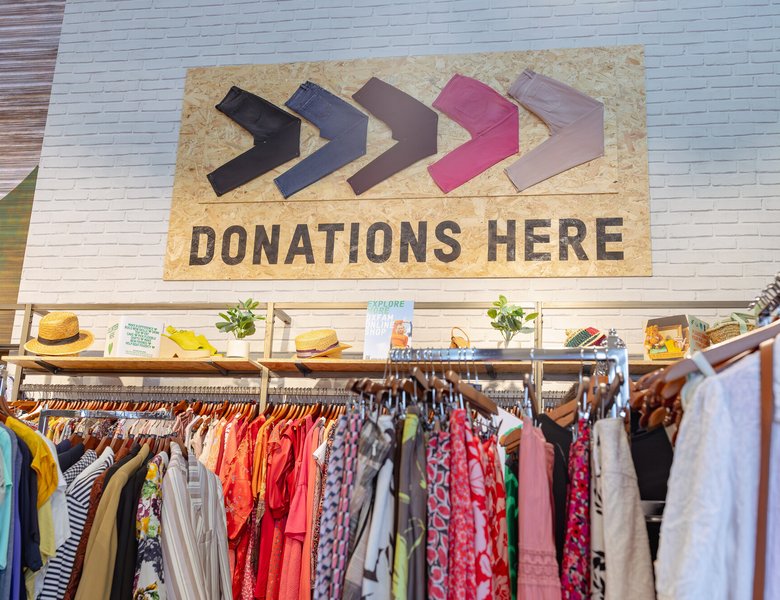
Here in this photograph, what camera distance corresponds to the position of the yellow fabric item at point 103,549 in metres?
2.51

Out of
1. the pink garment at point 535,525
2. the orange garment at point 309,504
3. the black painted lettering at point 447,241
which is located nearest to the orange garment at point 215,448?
the orange garment at point 309,504

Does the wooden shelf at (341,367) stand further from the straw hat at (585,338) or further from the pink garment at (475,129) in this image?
the pink garment at (475,129)

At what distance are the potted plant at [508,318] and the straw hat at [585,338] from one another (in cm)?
22

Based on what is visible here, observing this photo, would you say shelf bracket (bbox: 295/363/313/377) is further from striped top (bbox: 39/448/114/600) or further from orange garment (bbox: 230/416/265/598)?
striped top (bbox: 39/448/114/600)

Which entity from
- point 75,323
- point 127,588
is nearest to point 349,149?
point 75,323

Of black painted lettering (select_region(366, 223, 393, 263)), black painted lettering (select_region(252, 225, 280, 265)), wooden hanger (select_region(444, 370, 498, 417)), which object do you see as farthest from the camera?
black painted lettering (select_region(252, 225, 280, 265))

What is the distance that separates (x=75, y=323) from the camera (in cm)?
464

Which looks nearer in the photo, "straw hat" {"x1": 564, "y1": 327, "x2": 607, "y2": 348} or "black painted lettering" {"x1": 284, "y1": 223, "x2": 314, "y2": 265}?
"straw hat" {"x1": 564, "y1": 327, "x2": 607, "y2": 348}

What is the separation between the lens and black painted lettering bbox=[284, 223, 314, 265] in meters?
4.97

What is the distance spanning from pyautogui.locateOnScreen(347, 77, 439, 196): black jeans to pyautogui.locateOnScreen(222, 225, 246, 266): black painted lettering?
0.78 meters

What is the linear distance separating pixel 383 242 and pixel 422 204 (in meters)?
0.34

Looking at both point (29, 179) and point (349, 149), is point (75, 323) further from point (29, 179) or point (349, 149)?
point (349, 149)

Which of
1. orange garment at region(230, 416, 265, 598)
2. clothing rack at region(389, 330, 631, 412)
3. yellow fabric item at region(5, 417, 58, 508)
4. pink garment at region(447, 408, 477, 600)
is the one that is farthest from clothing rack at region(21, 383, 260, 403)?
pink garment at region(447, 408, 477, 600)

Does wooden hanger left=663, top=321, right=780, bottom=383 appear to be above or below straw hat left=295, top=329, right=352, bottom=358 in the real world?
below
